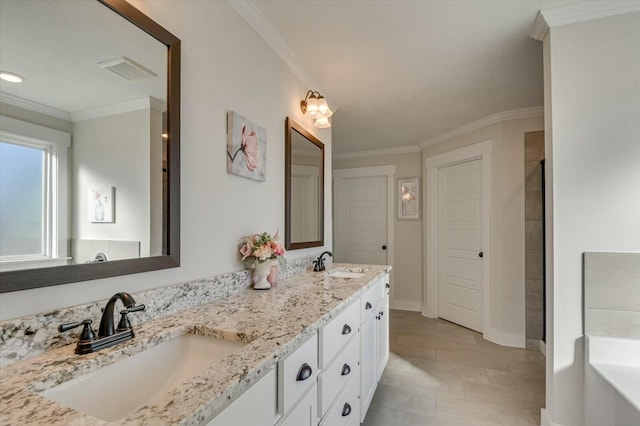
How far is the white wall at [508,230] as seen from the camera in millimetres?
3270

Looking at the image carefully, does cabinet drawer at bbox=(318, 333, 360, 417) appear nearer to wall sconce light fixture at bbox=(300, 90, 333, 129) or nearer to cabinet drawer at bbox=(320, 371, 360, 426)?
cabinet drawer at bbox=(320, 371, 360, 426)

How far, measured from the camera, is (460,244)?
12.8 feet

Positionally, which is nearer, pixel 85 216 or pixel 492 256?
pixel 85 216

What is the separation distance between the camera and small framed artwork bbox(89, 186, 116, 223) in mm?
968

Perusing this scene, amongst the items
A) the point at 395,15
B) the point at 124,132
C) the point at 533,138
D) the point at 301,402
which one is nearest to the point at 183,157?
the point at 124,132

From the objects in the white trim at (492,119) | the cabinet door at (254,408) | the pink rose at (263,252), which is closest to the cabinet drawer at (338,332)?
the cabinet door at (254,408)

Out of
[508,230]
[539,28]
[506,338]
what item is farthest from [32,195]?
[506,338]

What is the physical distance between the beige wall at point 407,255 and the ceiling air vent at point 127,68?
3956mm

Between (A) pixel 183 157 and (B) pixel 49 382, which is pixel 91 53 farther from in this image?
(B) pixel 49 382

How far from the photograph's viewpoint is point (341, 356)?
1.44 metres

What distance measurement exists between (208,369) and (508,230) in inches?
136

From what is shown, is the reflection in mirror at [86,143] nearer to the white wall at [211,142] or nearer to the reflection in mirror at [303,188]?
the white wall at [211,142]

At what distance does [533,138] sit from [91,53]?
3725 millimetres

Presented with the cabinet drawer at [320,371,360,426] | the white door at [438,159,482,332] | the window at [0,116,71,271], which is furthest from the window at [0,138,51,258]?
the white door at [438,159,482,332]
